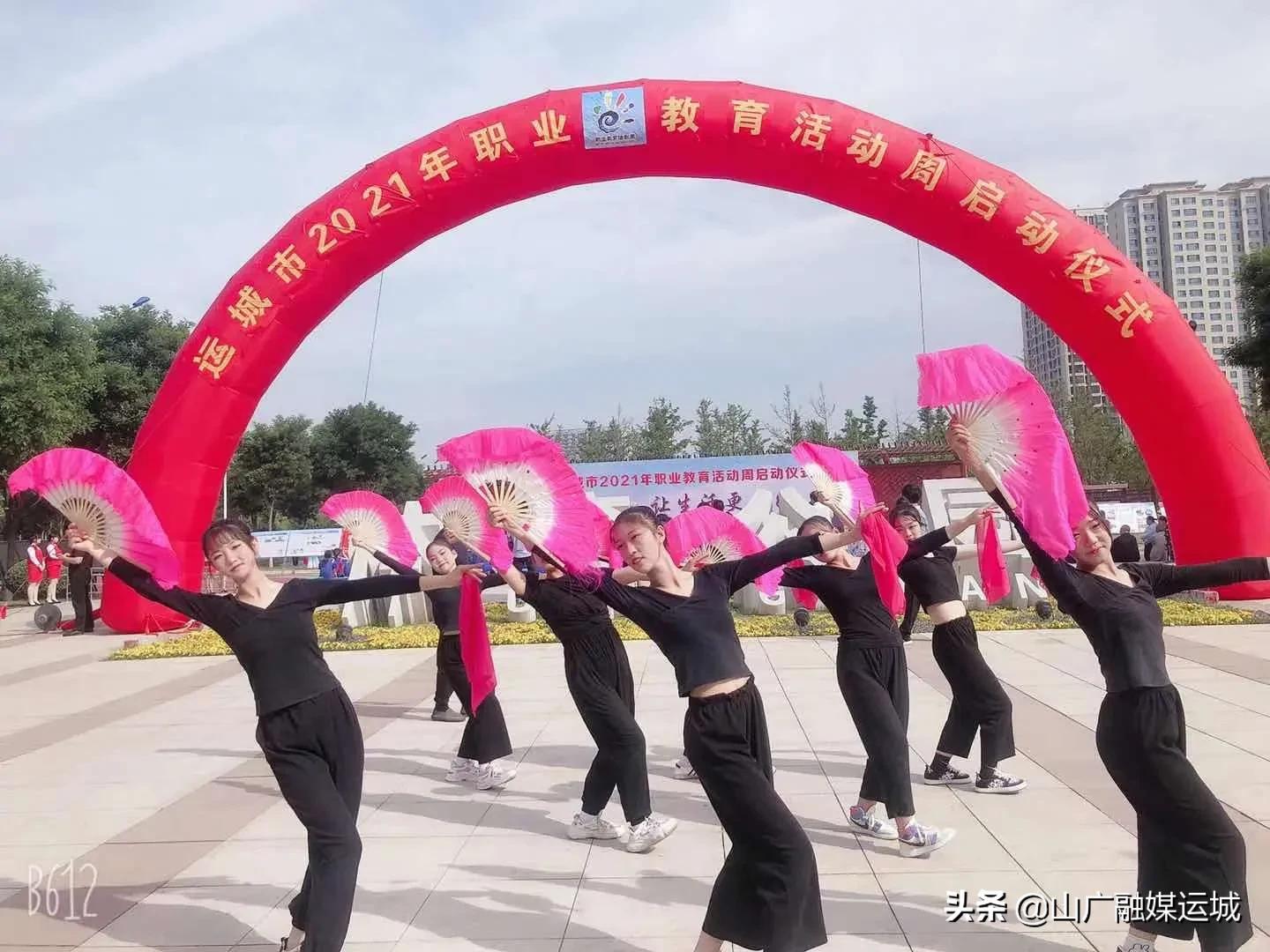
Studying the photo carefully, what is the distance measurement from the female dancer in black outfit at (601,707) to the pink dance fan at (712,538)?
1.66 feet

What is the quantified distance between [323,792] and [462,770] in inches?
99.3

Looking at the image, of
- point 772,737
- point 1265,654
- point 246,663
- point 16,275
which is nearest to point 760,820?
point 246,663

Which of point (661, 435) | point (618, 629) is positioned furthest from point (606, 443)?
point (618, 629)

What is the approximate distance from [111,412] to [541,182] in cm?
1667

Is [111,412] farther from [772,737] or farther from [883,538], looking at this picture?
[883,538]

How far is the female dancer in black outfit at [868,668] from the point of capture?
421 centimetres

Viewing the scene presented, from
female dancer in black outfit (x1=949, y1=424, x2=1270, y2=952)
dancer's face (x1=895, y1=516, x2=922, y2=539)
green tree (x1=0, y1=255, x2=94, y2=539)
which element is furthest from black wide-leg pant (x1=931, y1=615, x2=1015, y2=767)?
green tree (x1=0, y1=255, x2=94, y2=539)

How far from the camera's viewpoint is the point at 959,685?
501 centimetres

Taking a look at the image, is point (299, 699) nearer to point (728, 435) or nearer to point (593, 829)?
point (593, 829)

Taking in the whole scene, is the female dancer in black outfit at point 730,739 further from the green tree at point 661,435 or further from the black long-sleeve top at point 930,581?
the green tree at point 661,435

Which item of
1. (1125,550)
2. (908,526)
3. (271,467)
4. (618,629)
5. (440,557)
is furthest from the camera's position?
(271,467)

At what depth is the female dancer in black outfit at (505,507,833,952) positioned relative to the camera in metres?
2.85

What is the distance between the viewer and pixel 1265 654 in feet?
28.4

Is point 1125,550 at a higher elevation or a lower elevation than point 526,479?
lower
